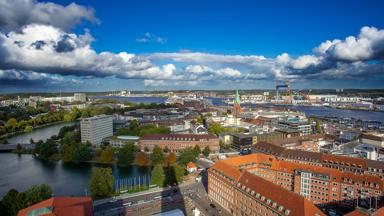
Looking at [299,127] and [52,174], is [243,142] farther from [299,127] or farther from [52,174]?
[52,174]

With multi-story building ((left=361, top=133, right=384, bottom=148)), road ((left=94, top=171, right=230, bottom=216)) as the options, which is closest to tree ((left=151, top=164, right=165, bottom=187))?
road ((left=94, top=171, right=230, bottom=216))

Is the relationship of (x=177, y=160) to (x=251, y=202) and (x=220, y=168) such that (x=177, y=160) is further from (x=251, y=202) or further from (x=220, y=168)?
(x=251, y=202)

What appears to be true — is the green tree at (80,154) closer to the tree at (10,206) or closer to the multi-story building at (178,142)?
the multi-story building at (178,142)

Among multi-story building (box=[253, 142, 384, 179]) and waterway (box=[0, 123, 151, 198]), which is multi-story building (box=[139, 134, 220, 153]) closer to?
waterway (box=[0, 123, 151, 198])

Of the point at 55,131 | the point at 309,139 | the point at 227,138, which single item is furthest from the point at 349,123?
the point at 55,131

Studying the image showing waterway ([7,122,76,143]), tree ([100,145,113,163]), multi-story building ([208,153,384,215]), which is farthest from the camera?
waterway ([7,122,76,143])
